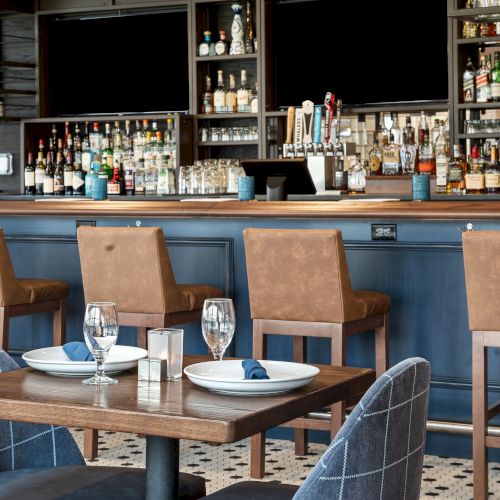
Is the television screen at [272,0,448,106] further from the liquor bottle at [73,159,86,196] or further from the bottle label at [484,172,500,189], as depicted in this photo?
the liquor bottle at [73,159,86,196]

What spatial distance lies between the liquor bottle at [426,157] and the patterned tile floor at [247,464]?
2.41 metres

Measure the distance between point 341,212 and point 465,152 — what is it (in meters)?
2.82

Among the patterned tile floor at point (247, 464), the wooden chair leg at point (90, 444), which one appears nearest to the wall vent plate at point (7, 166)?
the patterned tile floor at point (247, 464)

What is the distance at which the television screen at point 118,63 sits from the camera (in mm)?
7707

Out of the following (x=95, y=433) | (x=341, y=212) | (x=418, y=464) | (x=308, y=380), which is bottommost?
(x=95, y=433)

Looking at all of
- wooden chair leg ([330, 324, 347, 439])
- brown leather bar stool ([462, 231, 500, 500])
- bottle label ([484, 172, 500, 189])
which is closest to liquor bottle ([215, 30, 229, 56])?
bottle label ([484, 172, 500, 189])

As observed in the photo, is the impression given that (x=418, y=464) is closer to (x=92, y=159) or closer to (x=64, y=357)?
(x=64, y=357)

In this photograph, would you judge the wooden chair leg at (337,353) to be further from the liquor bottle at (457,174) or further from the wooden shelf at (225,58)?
the wooden shelf at (225,58)

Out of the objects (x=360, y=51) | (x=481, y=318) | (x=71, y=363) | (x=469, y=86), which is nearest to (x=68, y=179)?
(x=360, y=51)

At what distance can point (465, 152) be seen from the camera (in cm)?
668

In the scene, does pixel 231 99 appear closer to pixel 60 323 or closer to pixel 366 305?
pixel 60 323

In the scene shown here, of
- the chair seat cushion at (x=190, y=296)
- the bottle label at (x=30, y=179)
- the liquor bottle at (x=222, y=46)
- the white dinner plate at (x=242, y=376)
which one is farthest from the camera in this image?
the bottle label at (x=30, y=179)

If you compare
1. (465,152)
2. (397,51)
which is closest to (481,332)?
(465,152)

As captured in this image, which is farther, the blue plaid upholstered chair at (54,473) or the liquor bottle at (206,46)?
the liquor bottle at (206,46)
